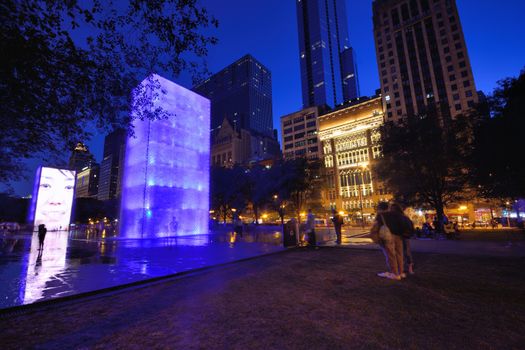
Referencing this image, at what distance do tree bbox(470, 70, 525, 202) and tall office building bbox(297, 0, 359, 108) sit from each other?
136 m

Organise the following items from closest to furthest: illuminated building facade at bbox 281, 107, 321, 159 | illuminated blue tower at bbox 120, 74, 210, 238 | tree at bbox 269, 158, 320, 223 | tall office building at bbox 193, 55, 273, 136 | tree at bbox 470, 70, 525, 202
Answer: tree at bbox 470, 70, 525, 202 → illuminated blue tower at bbox 120, 74, 210, 238 → tree at bbox 269, 158, 320, 223 → illuminated building facade at bbox 281, 107, 321, 159 → tall office building at bbox 193, 55, 273, 136

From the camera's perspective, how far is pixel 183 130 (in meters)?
26.8

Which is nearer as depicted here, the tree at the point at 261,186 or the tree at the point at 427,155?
the tree at the point at 427,155

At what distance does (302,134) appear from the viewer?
360ft

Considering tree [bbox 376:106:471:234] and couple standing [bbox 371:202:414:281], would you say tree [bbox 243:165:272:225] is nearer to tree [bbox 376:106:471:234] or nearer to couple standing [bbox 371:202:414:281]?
tree [bbox 376:106:471:234]

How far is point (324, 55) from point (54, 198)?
→ 534ft

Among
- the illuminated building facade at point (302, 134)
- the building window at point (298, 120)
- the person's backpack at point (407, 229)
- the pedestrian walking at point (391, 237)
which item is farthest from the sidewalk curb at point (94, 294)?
the building window at point (298, 120)

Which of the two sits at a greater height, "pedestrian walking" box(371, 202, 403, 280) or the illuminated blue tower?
the illuminated blue tower

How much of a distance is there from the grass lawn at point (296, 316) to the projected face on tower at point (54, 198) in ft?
153

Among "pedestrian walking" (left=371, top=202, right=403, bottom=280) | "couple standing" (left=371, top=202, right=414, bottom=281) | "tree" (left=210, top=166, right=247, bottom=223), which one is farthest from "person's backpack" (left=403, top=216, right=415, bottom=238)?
"tree" (left=210, top=166, right=247, bottom=223)

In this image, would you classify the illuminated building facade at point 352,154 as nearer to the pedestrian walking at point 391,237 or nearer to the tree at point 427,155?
the tree at point 427,155

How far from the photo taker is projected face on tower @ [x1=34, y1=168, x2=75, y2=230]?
4162 cm

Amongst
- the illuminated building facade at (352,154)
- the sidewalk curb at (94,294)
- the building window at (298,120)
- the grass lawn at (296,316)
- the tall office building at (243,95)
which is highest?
the tall office building at (243,95)

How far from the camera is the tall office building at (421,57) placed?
256 ft
